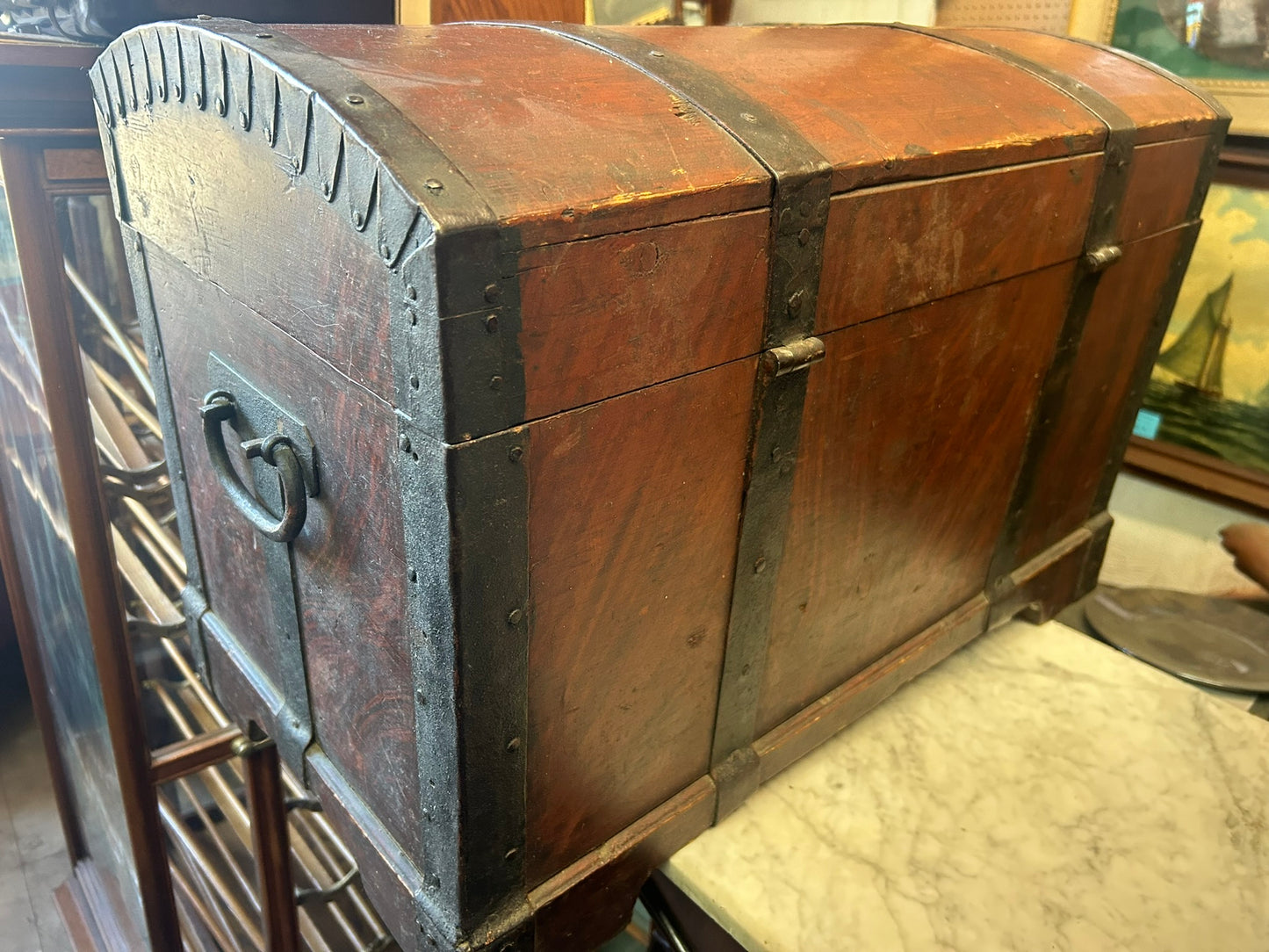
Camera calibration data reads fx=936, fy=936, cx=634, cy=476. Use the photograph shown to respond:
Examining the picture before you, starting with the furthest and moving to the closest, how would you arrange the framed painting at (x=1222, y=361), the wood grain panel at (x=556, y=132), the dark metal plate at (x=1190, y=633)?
the framed painting at (x=1222, y=361) < the dark metal plate at (x=1190, y=633) < the wood grain panel at (x=556, y=132)

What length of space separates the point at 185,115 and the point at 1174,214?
4.83 feet

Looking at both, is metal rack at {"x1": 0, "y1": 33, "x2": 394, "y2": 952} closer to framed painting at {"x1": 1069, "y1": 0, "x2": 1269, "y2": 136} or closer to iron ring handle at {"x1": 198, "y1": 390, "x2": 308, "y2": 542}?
iron ring handle at {"x1": 198, "y1": 390, "x2": 308, "y2": 542}

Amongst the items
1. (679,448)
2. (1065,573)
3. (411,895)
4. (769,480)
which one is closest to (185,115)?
(679,448)

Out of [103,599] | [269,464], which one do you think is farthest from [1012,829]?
[103,599]

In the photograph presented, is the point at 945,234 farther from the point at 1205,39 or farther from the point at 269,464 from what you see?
the point at 1205,39

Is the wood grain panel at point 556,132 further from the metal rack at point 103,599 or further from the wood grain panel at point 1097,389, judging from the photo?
the wood grain panel at point 1097,389

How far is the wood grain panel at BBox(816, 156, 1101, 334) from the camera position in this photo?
1005 millimetres

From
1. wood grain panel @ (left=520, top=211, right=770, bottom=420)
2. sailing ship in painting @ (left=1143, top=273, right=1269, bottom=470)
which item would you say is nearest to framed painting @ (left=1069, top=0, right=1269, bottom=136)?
sailing ship in painting @ (left=1143, top=273, right=1269, bottom=470)

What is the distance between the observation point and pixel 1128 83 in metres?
1.47

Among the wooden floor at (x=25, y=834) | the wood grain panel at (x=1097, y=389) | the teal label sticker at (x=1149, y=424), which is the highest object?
the wood grain panel at (x=1097, y=389)

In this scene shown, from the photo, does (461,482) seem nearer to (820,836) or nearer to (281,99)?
(281,99)

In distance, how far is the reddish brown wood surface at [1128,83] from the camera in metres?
1.40

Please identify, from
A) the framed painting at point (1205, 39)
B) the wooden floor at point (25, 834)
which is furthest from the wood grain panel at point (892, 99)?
the wooden floor at point (25, 834)

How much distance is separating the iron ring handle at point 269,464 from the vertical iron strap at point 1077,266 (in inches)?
43.3
